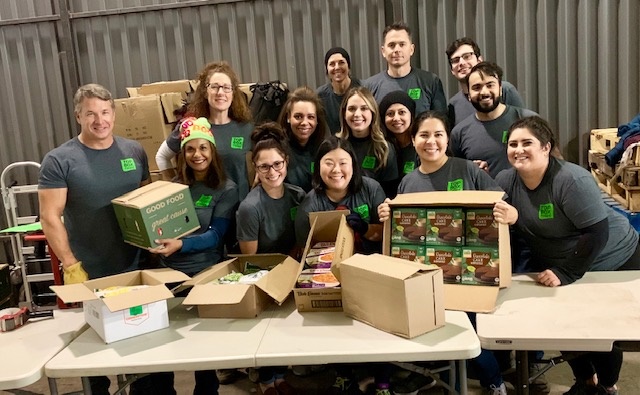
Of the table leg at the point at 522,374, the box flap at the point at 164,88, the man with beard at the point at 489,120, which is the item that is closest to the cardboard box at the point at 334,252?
the table leg at the point at 522,374

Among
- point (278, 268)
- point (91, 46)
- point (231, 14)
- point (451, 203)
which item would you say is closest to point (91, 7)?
point (91, 46)

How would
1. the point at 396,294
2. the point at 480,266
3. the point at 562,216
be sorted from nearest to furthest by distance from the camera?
the point at 396,294
the point at 480,266
the point at 562,216

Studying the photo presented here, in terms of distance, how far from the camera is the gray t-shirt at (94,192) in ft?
8.21

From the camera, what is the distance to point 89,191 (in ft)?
8.27

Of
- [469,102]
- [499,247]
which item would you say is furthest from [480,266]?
[469,102]

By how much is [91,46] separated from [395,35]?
257cm

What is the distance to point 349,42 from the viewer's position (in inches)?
171

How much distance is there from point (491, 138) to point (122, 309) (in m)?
2.01

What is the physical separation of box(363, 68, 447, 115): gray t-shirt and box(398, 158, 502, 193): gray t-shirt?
2.91ft

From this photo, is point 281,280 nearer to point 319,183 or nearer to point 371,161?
point 319,183

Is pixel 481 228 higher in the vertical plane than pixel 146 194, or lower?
lower

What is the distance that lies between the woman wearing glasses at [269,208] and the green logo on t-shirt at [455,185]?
27.8 inches

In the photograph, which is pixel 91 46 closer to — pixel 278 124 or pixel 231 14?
pixel 231 14

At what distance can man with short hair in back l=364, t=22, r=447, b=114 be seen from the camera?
11.2 ft
